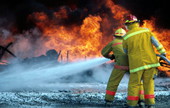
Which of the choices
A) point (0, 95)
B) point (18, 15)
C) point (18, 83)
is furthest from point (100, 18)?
point (0, 95)

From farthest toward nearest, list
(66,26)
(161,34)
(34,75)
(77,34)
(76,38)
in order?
(66,26) < (77,34) < (76,38) < (161,34) < (34,75)

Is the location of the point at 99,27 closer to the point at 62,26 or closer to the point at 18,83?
the point at 62,26

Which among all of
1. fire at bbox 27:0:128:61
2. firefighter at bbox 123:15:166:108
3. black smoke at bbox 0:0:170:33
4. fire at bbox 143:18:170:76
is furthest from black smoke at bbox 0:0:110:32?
firefighter at bbox 123:15:166:108

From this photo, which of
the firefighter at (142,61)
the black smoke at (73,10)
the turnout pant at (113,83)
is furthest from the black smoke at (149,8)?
the firefighter at (142,61)

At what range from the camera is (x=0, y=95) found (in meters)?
7.47

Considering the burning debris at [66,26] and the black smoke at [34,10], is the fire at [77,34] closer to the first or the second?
the burning debris at [66,26]

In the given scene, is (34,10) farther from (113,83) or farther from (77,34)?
(113,83)

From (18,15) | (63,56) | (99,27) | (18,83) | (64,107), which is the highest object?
(18,15)

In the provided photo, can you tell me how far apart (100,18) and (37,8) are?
5160mm

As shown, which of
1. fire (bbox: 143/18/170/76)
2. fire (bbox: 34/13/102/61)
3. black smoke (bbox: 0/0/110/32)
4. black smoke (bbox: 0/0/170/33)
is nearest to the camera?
fire (bbox: 143/18/170/76)

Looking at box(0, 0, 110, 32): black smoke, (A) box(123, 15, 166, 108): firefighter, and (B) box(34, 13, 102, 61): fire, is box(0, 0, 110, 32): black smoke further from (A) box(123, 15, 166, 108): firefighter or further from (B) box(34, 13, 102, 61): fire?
(A) box(123, 15, 166, 108): firefighter

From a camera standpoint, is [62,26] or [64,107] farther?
[62,26]

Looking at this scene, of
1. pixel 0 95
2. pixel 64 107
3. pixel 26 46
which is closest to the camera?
pixel 64 107

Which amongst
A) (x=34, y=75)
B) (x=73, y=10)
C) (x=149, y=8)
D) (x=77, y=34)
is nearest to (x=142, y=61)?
(x=34, y=75)
